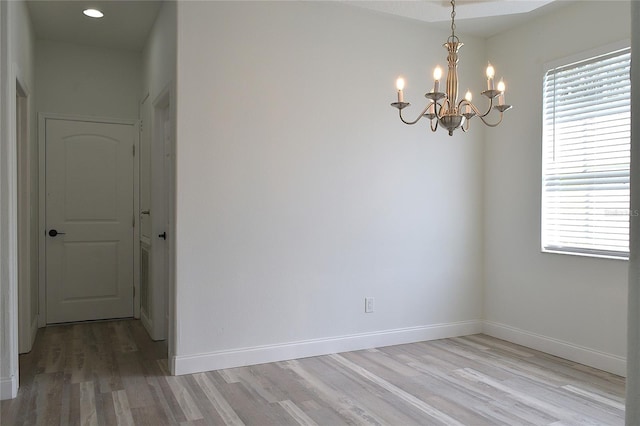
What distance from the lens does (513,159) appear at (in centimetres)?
457

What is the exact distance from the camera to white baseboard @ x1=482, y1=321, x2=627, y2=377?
3695mm

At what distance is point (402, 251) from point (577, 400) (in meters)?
1.79

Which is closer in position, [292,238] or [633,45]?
[633,45]

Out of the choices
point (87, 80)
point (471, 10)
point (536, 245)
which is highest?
point (471, 10)

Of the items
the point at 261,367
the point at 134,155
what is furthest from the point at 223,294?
the point at 134,155

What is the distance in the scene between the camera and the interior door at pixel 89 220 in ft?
16.8

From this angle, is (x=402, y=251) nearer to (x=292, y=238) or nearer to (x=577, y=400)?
(x=292, y=238)

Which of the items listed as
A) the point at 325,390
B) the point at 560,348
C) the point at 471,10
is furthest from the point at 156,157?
the point at 560,348

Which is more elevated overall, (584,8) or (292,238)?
(584,8)

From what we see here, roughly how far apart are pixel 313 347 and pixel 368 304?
0.61 m

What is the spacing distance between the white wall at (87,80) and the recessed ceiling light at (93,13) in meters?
0.94

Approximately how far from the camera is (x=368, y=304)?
433 centimetres

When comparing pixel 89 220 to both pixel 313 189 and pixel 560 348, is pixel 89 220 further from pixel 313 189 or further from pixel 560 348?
pixel 560 348

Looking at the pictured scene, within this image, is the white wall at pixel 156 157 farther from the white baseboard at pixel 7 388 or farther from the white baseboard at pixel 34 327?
the white baseboard at pixel 7 388
